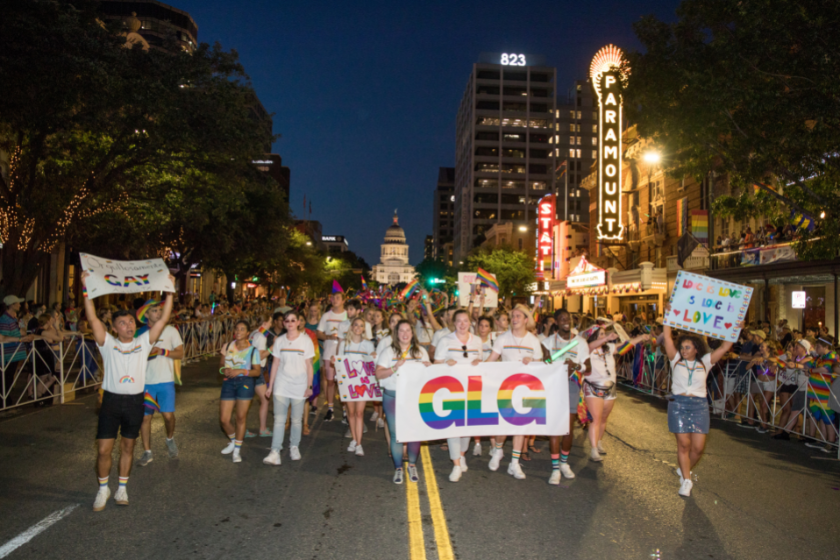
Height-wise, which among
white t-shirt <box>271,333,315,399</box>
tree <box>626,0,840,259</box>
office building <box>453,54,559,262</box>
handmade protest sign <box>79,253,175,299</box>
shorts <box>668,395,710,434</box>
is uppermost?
office building <box>453,54,559,262</box>

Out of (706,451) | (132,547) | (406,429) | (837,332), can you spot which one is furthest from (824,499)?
(837,332)

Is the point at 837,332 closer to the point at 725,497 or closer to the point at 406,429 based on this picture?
the point at 725,497

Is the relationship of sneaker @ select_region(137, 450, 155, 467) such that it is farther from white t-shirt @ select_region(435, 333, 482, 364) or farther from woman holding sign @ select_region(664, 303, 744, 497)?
woman holding sign @ select_region(664, 303, 744, 497)

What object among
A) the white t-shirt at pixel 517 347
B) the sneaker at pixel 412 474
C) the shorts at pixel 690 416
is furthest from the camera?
the white t-shirt at pixel 517 347

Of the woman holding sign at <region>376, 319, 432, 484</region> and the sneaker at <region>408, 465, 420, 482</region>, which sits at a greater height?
the woman holding sign at <region>376, 319, 432, 484</region>

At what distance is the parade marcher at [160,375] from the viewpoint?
269 inches

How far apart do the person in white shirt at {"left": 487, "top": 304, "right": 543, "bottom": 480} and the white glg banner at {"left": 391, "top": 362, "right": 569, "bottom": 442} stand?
0.55 ft

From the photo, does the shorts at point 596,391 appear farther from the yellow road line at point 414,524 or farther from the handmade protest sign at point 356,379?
the handmade protest sign at point 356,379

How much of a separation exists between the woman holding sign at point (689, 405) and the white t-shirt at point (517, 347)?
1462 mm

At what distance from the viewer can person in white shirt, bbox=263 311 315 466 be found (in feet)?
23.5

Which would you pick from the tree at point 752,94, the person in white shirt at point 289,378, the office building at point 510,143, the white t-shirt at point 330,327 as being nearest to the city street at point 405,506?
the person in white shirt at point 289,378

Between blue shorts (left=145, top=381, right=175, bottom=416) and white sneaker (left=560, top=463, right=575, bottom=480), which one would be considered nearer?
white sneaker (left=560, top=463, right=575, bottom=480)

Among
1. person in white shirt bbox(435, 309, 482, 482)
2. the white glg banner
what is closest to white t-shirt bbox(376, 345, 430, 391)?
the white glg banner

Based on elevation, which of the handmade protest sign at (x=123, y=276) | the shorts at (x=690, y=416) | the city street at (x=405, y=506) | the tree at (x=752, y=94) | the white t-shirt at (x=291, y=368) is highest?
the tree at (x=752, y=94)
